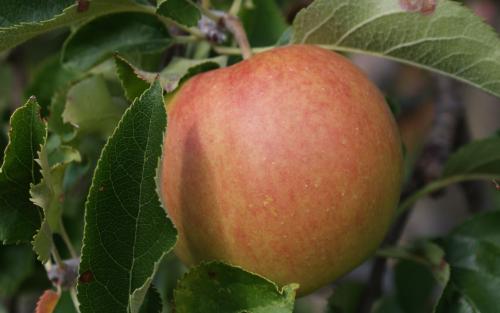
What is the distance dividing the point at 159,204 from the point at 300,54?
0.74 ft

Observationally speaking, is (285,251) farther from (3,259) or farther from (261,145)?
(3,259)

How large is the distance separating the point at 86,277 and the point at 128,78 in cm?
22

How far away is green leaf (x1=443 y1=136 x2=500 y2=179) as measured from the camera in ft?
3.44

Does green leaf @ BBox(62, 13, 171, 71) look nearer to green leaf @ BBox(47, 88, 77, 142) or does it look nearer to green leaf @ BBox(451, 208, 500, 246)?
green leaf @ BBox(47, 88, 77, 142)

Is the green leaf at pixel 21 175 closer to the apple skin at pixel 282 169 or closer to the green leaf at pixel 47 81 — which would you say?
the apple skin at pixel 282 169

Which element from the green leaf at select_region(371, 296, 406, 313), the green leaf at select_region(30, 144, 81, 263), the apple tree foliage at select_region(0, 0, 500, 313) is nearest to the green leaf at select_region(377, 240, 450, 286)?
the apple tree foliage at select_region(0, 0, 500, 313)

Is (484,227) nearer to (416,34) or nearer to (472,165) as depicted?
(472,165)

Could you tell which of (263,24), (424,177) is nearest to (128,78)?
(263,24)

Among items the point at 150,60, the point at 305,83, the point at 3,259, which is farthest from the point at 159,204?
the point at 3,259

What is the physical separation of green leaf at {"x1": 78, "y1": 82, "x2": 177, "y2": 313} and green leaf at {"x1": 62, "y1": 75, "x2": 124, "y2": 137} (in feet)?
0.93

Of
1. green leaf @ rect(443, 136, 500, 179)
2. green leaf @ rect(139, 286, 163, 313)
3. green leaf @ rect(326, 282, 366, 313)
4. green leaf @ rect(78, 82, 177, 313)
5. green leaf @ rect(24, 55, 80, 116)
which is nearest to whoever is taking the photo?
green leaf @ rect(78, 82, 177, 313)

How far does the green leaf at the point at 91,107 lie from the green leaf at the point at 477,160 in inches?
18.8

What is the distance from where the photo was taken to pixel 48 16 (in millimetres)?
855

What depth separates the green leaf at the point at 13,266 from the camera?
1.22 meters
